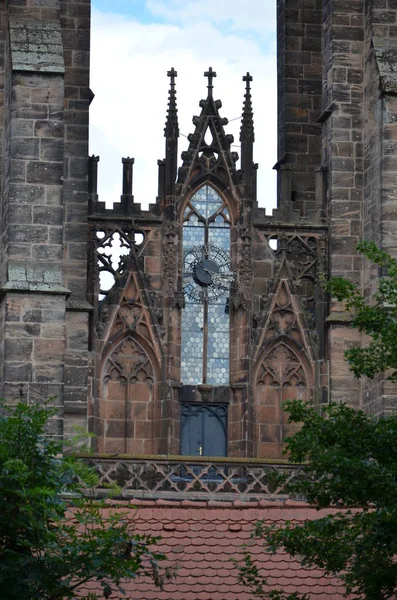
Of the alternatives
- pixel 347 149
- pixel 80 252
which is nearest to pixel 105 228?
pixel 80 252

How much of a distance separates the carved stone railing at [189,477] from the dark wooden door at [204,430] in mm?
2083

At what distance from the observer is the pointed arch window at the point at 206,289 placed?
39.8 metres

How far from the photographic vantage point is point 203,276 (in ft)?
131

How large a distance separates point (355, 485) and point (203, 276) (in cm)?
1302

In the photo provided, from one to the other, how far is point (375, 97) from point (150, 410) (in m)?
5.82

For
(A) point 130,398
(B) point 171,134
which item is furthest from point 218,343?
(B) point 171,134

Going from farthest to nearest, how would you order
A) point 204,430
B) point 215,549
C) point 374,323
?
point 204,430
point 215,549
point 374,323

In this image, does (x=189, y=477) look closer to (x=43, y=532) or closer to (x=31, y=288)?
(x=31, y=288)

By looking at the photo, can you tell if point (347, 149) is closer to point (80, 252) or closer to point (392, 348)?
point (80, 252)

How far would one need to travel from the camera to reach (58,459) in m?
27.2

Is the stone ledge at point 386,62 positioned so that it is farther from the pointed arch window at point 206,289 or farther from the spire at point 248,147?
the pointed arch window at point 206,289

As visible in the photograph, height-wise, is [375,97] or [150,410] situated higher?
[375,97]

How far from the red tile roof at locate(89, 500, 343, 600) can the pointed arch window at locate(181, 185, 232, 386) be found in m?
6.98

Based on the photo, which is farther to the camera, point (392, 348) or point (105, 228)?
point (105, 228)
